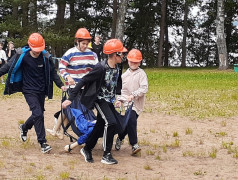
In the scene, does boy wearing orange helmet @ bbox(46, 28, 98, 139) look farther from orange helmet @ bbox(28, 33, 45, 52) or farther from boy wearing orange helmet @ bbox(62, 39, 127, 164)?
boy wearing orange helmet @ bbox(62, 39, 127, 164)

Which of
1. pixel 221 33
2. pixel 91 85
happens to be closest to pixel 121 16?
pixel 221 33

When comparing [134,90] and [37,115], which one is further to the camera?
[134,90]

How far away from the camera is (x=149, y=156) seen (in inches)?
294

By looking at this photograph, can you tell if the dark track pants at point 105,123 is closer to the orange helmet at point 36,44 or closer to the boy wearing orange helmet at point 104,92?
the boy wearing orange helmet at point 104,92

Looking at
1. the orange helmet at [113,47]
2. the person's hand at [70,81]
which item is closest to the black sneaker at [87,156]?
the person's hand at [70,81]

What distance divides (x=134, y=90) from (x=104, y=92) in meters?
0.95

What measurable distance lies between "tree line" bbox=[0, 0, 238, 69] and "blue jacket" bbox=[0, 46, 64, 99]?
1938cm

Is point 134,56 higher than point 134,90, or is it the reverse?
point 134,56

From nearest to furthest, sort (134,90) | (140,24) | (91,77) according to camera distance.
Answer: (91,77) < (134,90) < (140,24)

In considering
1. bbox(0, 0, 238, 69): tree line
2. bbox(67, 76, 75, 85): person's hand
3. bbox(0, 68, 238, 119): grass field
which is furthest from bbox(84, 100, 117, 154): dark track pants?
bbox(0, 0, 238, 69): tree line

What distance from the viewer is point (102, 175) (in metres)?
6.16

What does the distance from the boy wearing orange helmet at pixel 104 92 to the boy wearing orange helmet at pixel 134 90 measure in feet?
1.75

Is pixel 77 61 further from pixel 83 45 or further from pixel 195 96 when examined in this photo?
pixel 195 96

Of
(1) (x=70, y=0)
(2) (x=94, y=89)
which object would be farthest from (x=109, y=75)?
(1) (x=70, y=0)
